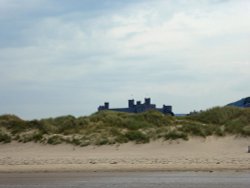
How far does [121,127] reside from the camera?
26.5 metres

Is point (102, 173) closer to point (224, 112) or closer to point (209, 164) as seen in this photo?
point (209, 164)

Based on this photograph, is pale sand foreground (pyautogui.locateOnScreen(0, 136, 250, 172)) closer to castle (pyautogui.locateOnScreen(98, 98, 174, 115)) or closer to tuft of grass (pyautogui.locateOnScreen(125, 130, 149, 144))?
tuft of grass (pyautogui.locateOnScreen(125, 130, 149, 144))

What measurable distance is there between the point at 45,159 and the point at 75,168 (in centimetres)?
301

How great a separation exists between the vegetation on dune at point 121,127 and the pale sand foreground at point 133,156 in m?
0.49

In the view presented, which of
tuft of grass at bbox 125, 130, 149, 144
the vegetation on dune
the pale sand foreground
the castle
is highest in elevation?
the castle

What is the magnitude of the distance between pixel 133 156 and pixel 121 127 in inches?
181

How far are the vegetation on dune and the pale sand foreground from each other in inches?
19.3

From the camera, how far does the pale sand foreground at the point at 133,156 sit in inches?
758

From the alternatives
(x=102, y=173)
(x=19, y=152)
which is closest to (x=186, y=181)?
(x=102, y=173)

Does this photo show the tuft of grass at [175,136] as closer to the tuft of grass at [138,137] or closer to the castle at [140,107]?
the tuft of grass at [138,137]

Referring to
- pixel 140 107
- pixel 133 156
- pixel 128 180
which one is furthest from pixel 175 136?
pixel 140 107

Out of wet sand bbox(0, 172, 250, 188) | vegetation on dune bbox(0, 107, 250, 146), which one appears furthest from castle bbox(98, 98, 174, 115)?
wet sand bbox(0, 172, 250, 188)

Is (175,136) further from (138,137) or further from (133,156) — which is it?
(133,156)

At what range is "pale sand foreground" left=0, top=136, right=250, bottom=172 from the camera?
758 inches
